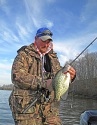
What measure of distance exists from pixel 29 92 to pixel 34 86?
0.84 feet

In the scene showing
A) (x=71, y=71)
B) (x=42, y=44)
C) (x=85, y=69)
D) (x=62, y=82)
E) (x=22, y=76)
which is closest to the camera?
(x=62, y=82)

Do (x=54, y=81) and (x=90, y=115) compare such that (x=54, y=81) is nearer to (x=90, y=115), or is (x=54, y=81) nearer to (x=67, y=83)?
(x=67, y=83)

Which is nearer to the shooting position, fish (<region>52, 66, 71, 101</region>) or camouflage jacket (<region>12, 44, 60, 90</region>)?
fish (<region>52, 66, 71, 101</region>)

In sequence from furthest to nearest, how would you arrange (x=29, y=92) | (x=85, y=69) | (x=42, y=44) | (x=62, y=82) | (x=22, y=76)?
(x=85, y=69)
(x=42, y=44)
(x=29, y=92)
(x=22, y=76)
(x=62, y=82)

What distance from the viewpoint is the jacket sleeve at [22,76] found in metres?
4.33

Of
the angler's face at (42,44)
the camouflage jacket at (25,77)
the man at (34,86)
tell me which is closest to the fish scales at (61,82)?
the man at (34,86)

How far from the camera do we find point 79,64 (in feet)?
353

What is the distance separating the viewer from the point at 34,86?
439 cm

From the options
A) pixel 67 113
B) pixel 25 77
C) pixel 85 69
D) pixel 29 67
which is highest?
pixel 85 69

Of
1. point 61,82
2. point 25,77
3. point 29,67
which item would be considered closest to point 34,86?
point 25,77

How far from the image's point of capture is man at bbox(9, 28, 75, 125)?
4.38 metres

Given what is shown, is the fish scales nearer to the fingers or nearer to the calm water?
the fingers

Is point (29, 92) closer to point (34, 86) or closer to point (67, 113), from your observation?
point (34, 86)

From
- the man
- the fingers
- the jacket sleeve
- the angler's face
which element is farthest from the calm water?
the fingers
